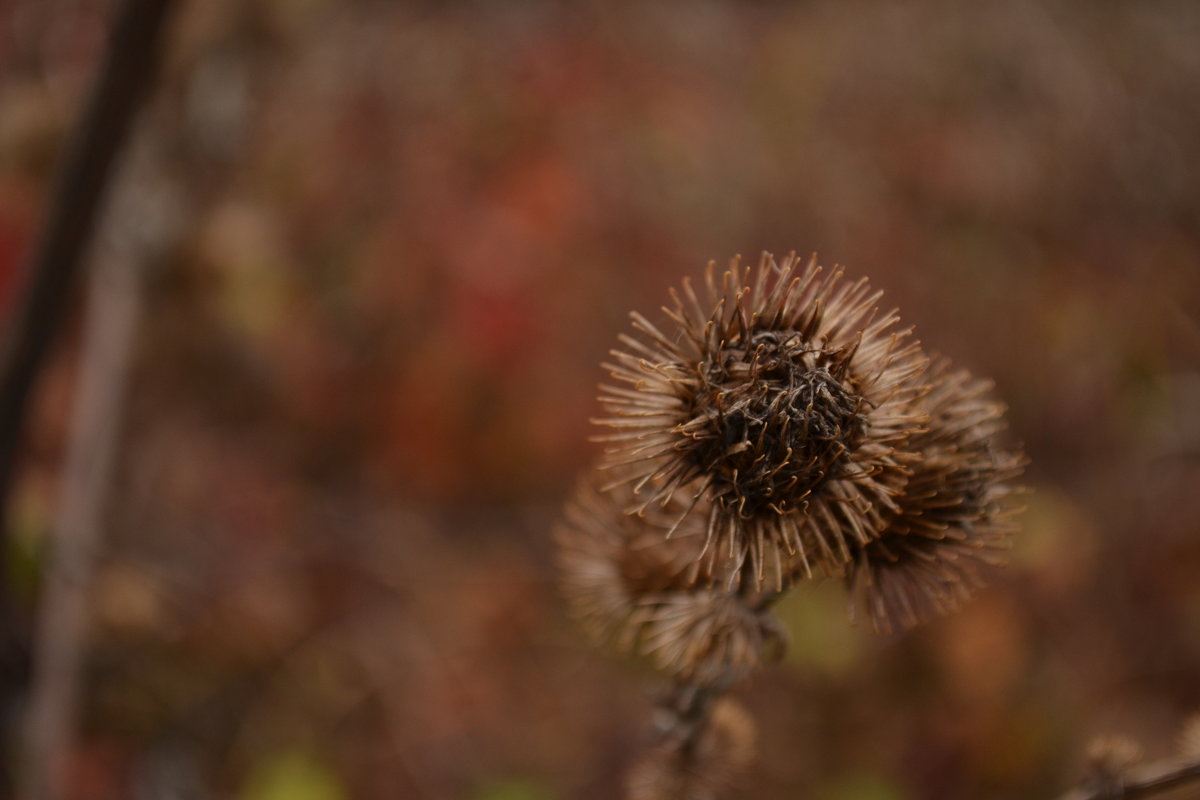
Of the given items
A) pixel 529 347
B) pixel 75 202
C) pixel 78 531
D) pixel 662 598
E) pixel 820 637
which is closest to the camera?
pixel 662 598

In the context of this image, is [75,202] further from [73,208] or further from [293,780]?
[293,780]

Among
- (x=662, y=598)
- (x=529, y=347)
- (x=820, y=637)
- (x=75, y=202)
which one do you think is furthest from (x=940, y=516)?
(x=529, y=347)

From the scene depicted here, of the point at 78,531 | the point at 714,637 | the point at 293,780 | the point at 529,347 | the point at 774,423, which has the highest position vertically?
the point at 529,347

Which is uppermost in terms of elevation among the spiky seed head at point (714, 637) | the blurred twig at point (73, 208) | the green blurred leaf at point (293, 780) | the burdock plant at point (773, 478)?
the blurred twig at point (73, 208)

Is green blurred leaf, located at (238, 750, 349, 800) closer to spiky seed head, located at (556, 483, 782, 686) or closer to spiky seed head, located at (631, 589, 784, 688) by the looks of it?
spiky seed head, located at (556, 483, 782, 686)

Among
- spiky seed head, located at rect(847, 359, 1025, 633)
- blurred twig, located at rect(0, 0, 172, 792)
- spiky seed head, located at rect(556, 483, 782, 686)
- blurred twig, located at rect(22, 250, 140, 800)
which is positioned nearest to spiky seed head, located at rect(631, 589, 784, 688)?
spiky seed head, located at rect(556, 483, 782, 686)

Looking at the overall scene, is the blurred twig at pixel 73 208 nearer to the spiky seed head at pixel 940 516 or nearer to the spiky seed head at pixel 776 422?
the spiky seed head at pixel 776 422

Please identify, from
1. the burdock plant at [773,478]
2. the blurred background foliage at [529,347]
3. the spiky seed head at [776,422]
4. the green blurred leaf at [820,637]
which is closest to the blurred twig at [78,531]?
the blurred background foliage at [529,347]
